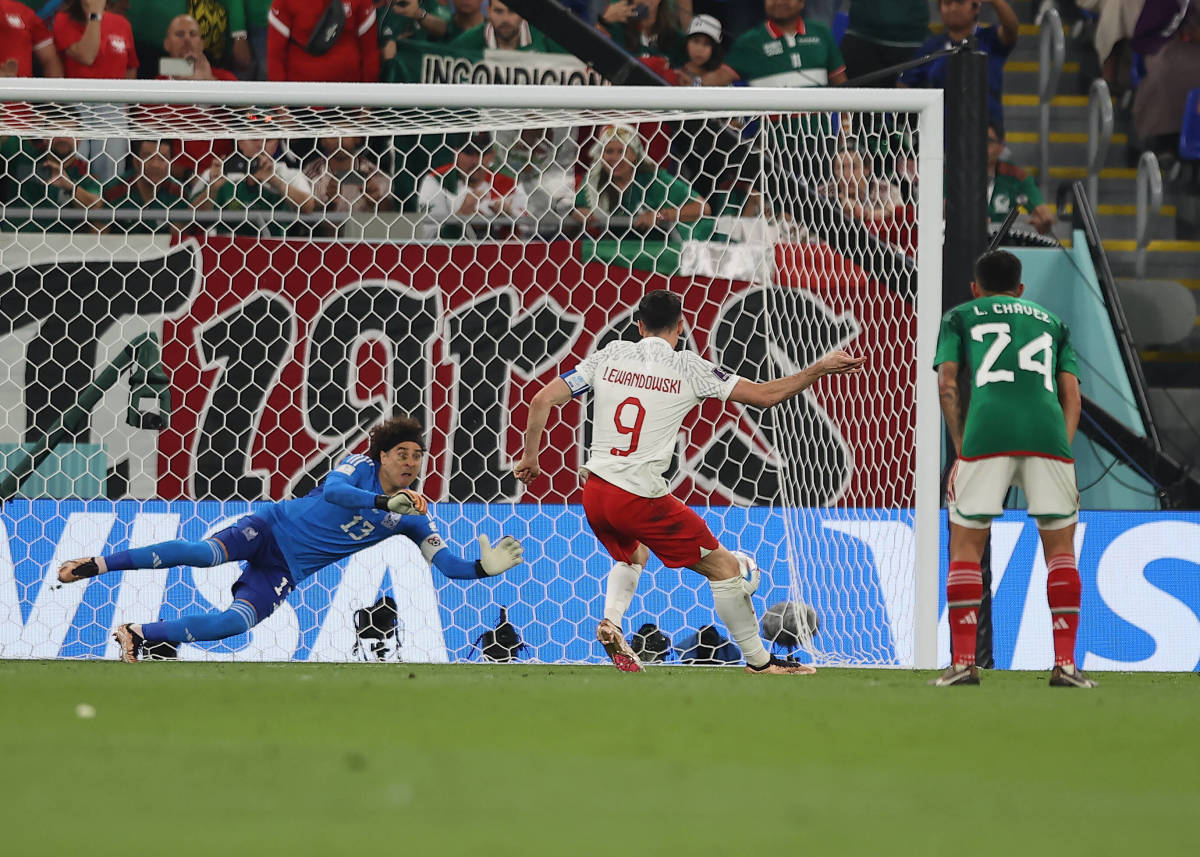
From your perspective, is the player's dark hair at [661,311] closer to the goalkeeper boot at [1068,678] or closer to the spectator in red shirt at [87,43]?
the goalkeeper boot at [1068,678]

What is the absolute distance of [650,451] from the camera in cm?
676

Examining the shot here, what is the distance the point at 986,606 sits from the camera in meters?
7.51

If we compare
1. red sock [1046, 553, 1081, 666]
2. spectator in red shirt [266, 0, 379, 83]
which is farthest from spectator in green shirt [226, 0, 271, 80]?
red sock [1046, 553, 1081, 666]

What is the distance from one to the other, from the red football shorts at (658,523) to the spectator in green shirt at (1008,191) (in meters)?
5.00

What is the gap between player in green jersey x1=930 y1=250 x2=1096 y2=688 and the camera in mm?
6152

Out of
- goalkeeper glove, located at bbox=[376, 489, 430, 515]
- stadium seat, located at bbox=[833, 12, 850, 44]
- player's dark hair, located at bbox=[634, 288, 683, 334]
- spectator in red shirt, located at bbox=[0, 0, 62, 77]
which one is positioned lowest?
goalkeeper glove, located at bbox=[376, 489, 430, 515]

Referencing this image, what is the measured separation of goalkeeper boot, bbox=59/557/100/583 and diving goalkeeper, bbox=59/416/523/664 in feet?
0.30

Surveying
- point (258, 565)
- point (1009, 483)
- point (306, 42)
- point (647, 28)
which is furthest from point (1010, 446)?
point (647, 28)

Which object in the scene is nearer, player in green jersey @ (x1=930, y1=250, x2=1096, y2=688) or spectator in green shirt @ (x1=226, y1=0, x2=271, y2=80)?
player in green jersey @ (x1=930, y1=250, x2=1096, y2=688)

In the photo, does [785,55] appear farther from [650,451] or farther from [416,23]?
[650,451]

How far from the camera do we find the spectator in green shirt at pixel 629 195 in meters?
8.88

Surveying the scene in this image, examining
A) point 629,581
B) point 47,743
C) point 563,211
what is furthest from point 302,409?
point 47,743

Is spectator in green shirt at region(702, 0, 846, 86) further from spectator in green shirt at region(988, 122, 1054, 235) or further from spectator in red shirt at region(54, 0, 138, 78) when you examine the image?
spectator in red shirt at region(54, 0, 138, 78)

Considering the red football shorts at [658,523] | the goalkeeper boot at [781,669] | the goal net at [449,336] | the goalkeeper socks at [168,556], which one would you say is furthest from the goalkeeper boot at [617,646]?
the goalkeeper socks at [168,556]
